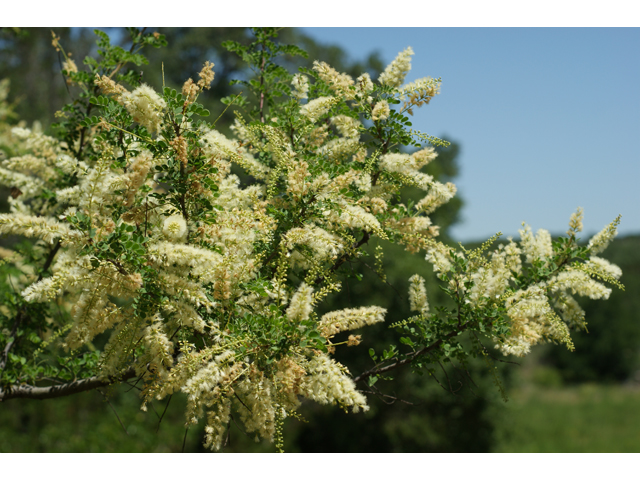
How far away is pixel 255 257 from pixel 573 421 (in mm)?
21931

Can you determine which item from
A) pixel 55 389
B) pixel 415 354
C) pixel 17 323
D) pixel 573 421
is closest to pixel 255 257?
pixel 415 354

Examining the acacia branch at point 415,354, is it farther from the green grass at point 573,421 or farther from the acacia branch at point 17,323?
the green grass at point 573,421

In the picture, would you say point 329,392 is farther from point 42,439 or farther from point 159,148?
point 42,439

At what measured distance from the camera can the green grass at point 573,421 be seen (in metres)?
16.2

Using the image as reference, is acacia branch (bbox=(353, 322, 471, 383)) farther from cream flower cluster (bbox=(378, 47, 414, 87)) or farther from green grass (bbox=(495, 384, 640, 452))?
green grass (bbox=(495, 384, 640, 452))

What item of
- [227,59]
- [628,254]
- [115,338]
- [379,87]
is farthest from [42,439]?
[628,254]

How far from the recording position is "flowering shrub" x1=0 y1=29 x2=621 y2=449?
5.15ft

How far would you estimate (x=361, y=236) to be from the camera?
89.4 inches

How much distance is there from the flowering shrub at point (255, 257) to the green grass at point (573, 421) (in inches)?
479

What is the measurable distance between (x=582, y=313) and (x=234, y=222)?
1.60m

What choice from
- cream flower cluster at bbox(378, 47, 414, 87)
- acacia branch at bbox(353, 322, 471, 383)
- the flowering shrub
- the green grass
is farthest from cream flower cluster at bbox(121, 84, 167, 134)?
the green grass

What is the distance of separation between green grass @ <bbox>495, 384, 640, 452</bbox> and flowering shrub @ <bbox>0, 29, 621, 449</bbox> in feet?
39.9

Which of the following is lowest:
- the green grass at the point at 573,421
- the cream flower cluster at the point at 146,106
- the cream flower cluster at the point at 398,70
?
the green grass at the point at 573,421

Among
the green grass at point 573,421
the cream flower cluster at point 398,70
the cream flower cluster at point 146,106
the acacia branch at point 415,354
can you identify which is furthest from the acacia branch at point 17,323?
the green grass at point 573,421
